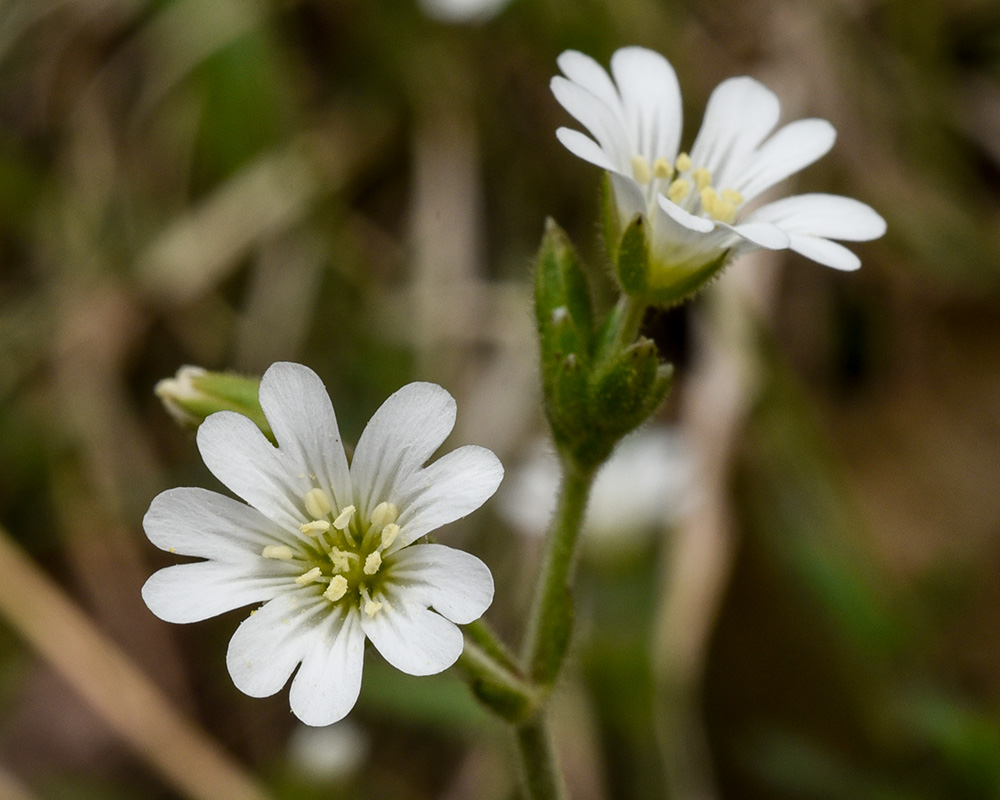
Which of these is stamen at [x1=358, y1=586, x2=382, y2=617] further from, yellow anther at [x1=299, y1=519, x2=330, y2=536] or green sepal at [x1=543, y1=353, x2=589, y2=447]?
green sepal at [x1=543, y1=353, x2=589, y2=447]

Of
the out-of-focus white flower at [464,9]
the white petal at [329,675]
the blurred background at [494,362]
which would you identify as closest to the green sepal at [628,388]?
the white petal at [329,675]

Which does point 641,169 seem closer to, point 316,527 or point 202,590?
point 316,527

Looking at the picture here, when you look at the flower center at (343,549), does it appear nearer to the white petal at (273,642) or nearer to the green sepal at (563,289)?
the white petal at (273,642)

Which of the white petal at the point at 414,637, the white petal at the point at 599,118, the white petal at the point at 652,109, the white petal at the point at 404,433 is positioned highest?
the white petal at the point at 652,109

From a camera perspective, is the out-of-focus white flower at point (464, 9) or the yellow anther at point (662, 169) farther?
the out-of-focus white flower at point (464, 9)

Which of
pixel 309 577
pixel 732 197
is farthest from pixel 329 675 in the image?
pixel 732 197

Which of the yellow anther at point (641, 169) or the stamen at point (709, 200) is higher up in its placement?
the yellow anther at point (641, 169)
